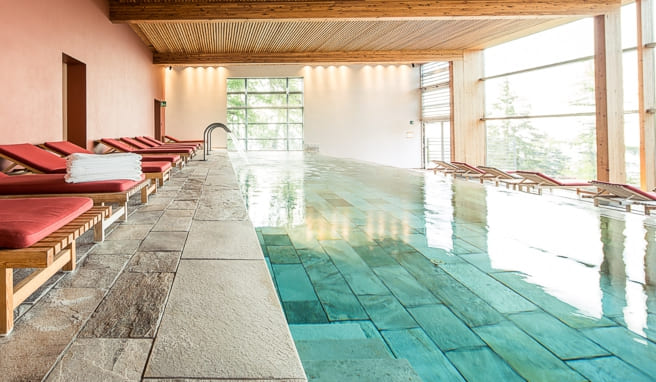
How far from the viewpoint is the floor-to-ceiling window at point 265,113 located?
14.3 m

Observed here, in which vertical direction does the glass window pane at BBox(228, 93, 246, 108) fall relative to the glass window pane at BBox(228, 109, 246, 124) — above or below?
above

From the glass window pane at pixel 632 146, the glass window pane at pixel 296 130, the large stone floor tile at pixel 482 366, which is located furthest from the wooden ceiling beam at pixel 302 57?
the large stone floor tile at pixel 482 366

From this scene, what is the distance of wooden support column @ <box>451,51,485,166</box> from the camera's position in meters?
12.5

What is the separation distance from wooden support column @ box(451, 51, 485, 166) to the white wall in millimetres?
2336

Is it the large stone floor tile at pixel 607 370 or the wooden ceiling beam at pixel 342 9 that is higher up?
the wooden ceiling beam at pixel 342 9

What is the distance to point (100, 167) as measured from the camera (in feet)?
8.23

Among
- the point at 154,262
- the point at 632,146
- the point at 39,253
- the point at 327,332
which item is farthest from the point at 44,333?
the point at 632,146

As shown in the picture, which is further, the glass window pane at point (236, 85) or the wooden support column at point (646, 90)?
the glass window pane at point (236, 85)

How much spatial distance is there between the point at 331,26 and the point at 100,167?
25.3ft

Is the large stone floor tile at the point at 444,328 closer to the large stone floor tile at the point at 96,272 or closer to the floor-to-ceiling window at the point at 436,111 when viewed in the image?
the large stone floor tile at the point at 96,272

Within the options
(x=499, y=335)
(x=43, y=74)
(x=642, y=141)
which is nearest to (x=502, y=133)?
(x=642, y=141)

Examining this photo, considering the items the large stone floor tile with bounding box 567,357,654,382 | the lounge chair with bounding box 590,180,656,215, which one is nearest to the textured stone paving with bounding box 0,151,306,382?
the large stone floor tile with bounding box 567,357,654,382

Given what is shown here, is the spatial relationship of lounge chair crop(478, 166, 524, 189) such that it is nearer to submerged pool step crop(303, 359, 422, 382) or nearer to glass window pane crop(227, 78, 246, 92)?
glass window pane crop(227, 78, 246, 92)

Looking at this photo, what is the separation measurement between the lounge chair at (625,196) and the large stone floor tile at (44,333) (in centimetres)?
701
